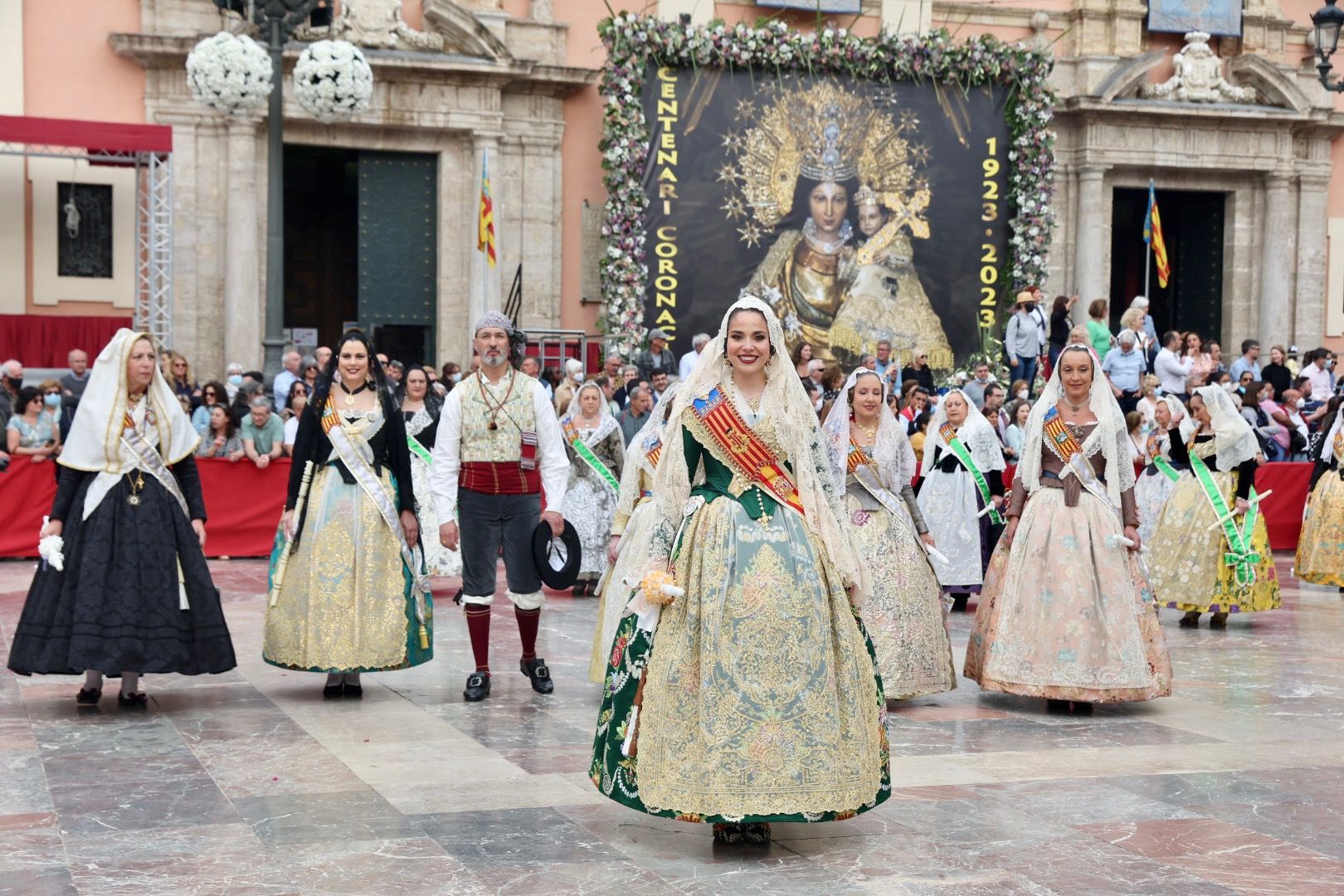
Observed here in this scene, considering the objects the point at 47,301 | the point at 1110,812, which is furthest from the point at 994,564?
the point at 47,301

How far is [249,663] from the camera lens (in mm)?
8781

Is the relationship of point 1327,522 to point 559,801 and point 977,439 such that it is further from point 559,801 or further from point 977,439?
point 559,801

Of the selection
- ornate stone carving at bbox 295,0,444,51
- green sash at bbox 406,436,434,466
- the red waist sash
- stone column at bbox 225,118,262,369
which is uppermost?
ornate stone carving at bbox 295,0,444,51

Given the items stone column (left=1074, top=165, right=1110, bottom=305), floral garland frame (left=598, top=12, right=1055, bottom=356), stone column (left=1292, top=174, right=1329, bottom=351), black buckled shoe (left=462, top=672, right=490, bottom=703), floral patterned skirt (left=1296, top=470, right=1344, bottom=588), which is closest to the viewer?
black buckled shoe (left=462, top=672, right=490, bottom=703)

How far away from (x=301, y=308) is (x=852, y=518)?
19937 millimetres

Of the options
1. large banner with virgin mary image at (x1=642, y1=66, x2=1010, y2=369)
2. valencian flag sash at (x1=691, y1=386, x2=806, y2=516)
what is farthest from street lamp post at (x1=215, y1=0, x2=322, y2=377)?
valencian flag sash at (x1=691, y1=386, x2=806, y2=516)

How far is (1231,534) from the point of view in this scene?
10.8 meters

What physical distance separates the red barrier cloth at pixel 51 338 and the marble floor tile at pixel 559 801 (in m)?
10.9

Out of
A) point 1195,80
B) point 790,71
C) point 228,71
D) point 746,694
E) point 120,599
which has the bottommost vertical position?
point 120,599

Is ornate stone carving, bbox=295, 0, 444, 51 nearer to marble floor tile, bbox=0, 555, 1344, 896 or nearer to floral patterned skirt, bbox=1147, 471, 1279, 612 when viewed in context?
floral patterned skirt, bbox=1147, 471, 1279, 612

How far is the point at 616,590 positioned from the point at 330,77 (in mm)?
7275

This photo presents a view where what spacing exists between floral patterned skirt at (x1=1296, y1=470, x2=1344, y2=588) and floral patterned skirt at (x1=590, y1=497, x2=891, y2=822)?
8.92m

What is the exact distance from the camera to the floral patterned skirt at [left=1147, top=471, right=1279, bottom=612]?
10883 millimetres

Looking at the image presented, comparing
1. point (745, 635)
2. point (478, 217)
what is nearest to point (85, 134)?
point (478, 217)
